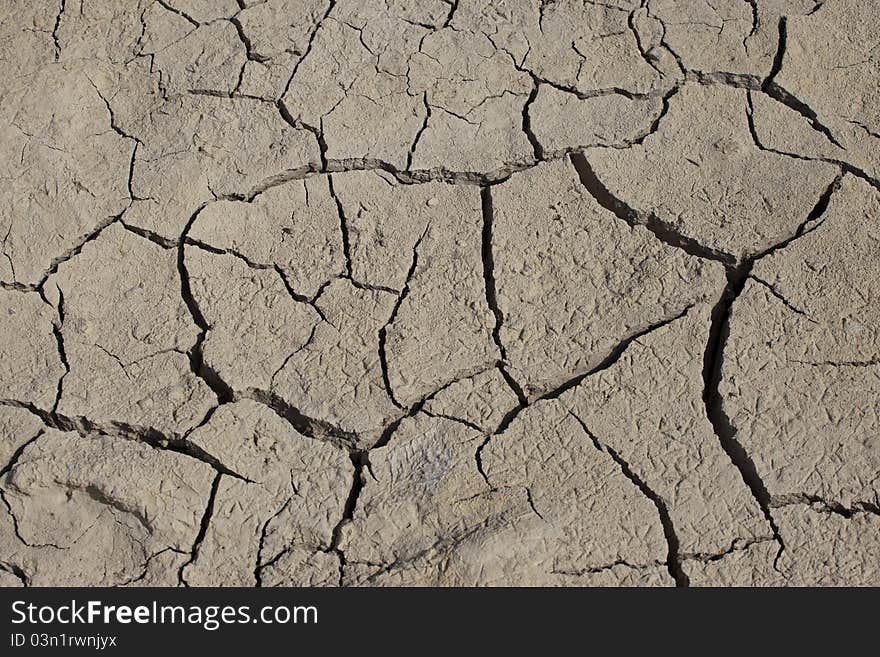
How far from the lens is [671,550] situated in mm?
2264

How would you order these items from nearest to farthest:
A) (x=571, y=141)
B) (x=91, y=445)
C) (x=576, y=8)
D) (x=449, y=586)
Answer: (x=449, y=586) < (x=91, y=445) < (x=571, y=141) < (x=576, y=8)

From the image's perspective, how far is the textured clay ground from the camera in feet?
7.59

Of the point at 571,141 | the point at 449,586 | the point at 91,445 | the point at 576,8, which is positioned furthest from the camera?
the point at 576,8

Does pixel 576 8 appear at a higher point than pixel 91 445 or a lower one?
higher

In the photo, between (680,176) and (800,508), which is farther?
(680,176)

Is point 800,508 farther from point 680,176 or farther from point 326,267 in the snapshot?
point 326,267

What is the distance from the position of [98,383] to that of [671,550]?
61.1 inches

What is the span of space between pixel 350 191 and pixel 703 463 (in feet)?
4.20

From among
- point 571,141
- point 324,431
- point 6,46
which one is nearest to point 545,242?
point 571,141

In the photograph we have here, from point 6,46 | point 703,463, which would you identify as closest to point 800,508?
point 703,463

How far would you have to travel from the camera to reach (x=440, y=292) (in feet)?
8.66

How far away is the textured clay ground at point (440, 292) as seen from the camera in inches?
91.1

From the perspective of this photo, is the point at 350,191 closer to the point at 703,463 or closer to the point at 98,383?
the point at 98,383

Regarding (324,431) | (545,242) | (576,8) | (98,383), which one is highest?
(576,8)
